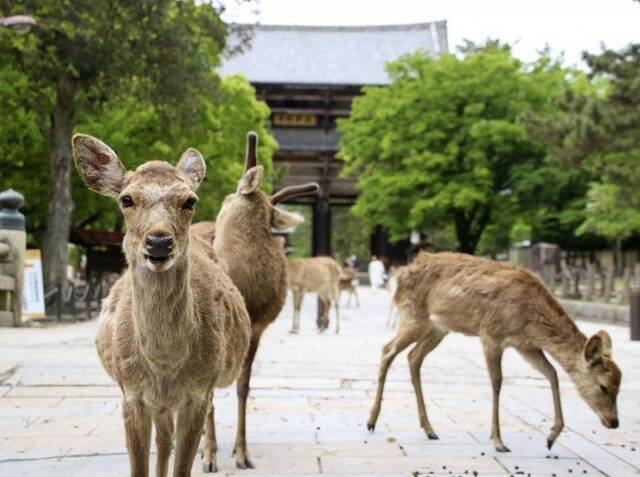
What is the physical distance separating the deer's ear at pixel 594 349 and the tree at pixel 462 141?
69.9 ft

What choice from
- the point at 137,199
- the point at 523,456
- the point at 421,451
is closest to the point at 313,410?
the point at 421,451

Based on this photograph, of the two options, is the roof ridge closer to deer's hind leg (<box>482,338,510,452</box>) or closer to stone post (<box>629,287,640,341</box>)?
stone post (<box>629,287,640,341</box>)

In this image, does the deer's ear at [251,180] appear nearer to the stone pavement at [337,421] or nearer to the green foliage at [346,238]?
the stone pavement at [337,421]

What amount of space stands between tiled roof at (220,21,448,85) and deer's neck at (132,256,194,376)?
3985cm

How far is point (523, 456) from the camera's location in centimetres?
534

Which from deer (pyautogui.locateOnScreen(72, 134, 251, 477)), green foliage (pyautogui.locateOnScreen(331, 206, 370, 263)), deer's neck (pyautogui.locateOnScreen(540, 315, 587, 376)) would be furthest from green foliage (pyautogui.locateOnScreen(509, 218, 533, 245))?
green foliage (pyautogui.locateOnScreen(331, 206, 370, 263))

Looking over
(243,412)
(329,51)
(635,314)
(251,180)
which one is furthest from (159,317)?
(329,51)

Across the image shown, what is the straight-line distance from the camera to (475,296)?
6.11 metres

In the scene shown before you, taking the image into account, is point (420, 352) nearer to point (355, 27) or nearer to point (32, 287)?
point (32, 287)

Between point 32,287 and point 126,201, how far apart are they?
39.8ft

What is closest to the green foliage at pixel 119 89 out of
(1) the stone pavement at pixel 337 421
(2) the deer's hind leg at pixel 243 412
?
(1) the stone pavement at pixel 337 421

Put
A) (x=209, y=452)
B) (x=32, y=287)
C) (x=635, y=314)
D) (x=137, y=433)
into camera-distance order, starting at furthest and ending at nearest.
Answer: (x=32, y=287)
(x=635, y=314)
(x=209, y=452)
(x=137, y=433)

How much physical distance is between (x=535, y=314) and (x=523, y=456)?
1034mm

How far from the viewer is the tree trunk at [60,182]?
721 inches
